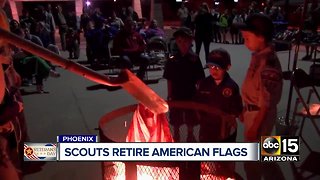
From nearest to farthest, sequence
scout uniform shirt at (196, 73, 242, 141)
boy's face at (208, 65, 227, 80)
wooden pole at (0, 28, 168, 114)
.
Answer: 1. wooden pole at (0, 28, 168, 114)
2. scout uniform shirt at (196, 73, 242, 141)
3. boy's face at (208, 65, 227, 80)

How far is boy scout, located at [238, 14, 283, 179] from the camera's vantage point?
302cm

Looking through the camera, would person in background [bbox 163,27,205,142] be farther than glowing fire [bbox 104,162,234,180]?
Yes

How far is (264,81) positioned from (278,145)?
21.9 inches

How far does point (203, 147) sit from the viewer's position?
7.78 ft

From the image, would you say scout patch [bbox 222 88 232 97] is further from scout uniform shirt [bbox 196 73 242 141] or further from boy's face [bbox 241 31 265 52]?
boy's face [bbox 241 31 265 52]

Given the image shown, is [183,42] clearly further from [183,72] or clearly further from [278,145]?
[278,145]

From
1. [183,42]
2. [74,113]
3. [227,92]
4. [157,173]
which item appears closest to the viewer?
[157,173]

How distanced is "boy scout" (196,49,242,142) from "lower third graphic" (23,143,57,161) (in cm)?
145

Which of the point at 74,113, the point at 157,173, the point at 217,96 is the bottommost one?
the point at 74,113

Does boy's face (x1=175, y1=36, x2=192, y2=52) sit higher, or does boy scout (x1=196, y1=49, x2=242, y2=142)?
boy's face (x1=175, y1=36, x2=192, y2=52)

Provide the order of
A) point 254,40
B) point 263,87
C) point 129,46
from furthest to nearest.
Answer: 1. point 129,46
2. point 254,40
3. point 263,87

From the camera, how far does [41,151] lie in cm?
292

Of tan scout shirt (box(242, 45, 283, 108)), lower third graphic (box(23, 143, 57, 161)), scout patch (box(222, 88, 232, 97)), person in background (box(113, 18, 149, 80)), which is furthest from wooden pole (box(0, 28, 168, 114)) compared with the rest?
person in background (box(113, 18, 149, 80))

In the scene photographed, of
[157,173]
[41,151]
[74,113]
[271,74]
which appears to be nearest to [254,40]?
[271,74]
